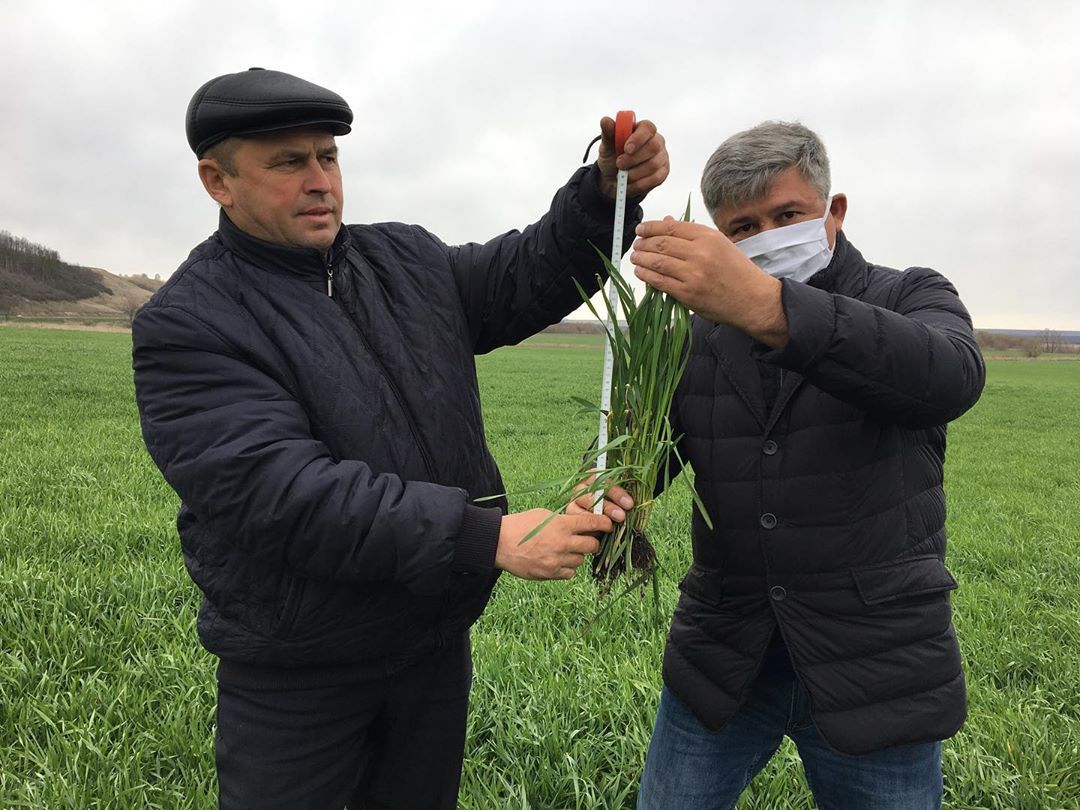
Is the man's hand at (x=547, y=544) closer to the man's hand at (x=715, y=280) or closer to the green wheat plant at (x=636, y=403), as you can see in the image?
the green wheat plant at (x=636, y=403)

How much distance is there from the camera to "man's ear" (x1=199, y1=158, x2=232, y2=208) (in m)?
1.77

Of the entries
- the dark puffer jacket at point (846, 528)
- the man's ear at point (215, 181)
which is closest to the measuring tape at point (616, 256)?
the dark puffer jacket at point (846, 528)

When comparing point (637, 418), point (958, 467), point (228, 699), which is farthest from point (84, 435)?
point (958, 467)

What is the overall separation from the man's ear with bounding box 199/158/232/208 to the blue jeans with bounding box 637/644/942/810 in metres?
1.89

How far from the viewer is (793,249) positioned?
1833mm

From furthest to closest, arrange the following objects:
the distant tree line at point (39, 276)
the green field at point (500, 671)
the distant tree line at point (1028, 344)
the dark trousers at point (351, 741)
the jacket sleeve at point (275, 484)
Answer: the distant tree line at point (39, 276), the distant tree line at point (1028, 344), the green field at point (500, 671), the dark trousers at point (351, 741), the jacket sleeve at point (275, 484)

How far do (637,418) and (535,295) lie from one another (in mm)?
572

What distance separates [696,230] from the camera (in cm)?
142

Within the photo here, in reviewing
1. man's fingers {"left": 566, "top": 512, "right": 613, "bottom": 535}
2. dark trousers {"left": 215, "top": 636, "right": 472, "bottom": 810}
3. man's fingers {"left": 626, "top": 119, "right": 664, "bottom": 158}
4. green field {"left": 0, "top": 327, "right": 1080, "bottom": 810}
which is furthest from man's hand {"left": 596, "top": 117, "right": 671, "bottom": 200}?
dark trousers {"left": 215, "top": 636, "right": 472, "bottom": 810}

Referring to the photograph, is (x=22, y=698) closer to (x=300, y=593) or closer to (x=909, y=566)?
(x=300, y=593)

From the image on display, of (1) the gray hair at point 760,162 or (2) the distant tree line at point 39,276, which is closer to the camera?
(1) the gray hair at point 760,162

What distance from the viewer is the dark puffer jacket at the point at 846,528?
1.66m

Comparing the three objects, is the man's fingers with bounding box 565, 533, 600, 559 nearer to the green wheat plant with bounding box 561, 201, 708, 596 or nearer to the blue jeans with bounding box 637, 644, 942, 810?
the green wheat plant with bounding box 561, 201, 708, 596

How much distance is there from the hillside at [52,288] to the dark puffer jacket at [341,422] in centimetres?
9887
